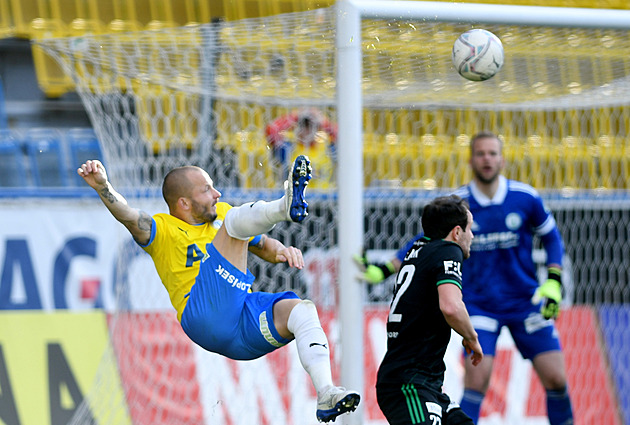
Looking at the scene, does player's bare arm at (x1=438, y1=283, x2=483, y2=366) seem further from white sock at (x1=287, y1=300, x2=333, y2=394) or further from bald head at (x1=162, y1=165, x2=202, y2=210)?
bald head at (x1=162, y1=165, x2=202, y2=210)

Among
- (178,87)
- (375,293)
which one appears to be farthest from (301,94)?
(375,293)

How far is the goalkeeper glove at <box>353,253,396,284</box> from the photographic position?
5195 millimetres

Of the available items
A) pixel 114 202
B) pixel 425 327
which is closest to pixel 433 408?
pixel 425 327

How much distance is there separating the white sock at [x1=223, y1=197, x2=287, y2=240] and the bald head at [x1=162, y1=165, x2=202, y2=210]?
0.52 metres

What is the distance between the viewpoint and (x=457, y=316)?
3949mm

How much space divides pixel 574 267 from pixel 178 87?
3.84 meters

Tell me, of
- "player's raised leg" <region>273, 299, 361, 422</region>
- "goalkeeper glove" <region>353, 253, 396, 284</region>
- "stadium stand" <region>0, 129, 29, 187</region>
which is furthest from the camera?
"stadium stand" <region>0, 129, 29, 187</region>

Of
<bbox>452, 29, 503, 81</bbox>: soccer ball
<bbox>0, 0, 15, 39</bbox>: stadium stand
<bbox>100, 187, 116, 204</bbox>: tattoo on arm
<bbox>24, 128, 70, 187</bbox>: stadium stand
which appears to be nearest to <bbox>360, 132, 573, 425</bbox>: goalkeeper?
<bbox>452, 29, 503, 81</bbox>: soccer ball

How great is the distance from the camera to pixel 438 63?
613 cm

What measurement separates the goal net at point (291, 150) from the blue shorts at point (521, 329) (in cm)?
98

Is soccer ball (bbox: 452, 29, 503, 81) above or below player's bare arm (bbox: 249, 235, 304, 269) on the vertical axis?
above

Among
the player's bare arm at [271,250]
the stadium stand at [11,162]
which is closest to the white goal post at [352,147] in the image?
the player's bare arm at [271,250]

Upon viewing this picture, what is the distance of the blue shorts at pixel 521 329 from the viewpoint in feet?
18.8

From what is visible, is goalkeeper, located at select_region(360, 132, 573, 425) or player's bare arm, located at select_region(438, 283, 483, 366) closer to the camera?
player's bare arm, located at select_region(438, 283, 483, 366)
